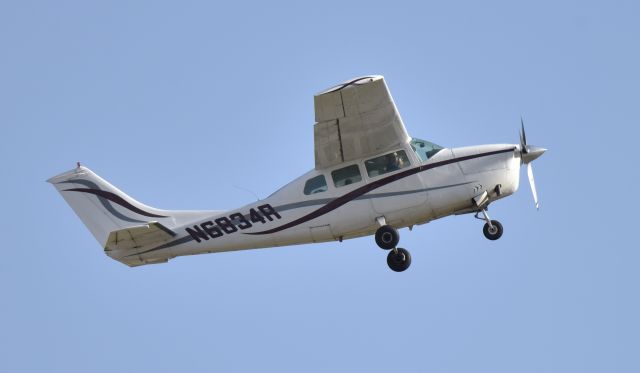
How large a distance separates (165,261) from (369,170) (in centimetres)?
412

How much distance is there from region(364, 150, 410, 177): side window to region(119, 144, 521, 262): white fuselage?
3.4 inches

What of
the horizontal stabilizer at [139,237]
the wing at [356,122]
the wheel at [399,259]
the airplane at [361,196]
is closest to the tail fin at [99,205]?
the horizontal stabilizer at [139,237]

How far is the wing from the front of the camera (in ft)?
48.4

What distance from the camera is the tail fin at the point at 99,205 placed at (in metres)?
17.4

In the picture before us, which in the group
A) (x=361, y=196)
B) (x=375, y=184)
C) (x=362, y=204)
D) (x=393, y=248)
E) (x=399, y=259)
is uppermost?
(x=375, y=184)

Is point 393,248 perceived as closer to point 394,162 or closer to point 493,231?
point 394,162

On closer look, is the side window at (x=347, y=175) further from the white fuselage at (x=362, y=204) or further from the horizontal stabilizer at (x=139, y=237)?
Answer: the horizontal stabilizer at (x=139, y=237)

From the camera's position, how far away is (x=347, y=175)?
16.1 meters

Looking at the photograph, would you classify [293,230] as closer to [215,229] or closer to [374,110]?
[215,229]

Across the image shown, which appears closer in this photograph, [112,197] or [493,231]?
Result: [493,231]

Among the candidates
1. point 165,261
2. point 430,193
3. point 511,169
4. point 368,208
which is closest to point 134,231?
point 165,261

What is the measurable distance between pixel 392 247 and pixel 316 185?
174 cm

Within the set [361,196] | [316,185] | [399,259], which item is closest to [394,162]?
[361,196]

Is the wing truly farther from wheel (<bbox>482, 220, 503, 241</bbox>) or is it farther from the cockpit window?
wheel (<bbox>482, 220, 503, 241</bbox>)
